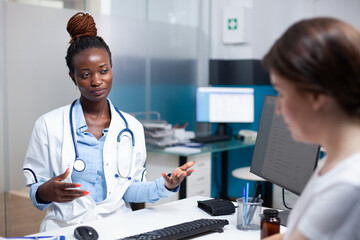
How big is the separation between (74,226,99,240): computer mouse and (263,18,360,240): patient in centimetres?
75

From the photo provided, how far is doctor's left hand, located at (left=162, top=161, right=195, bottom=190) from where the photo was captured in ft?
5.30

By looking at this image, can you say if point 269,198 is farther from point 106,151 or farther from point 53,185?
point 53,185

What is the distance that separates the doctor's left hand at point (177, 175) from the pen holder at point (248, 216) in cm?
23

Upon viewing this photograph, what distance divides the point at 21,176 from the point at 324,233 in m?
2.31

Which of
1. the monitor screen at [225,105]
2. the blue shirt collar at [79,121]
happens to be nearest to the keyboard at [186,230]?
the blue shirt collar at [79,121]

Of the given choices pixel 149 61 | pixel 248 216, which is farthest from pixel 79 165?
pixel 149 61

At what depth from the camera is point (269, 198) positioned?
3.63 m

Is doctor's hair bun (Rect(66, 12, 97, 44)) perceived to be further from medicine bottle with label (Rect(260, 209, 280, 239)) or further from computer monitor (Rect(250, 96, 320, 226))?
medicine bottle with label (Rect(260, 209, 280, 239))

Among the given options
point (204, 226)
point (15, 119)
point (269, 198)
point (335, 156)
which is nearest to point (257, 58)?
point (269, 198)

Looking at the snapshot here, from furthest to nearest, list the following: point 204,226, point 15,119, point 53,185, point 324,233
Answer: point 15,119 < point 53,185 < point 204,226 < point 324,233

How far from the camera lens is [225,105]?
4.12m

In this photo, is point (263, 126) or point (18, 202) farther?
point (18, 202)

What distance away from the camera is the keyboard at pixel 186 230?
134cm

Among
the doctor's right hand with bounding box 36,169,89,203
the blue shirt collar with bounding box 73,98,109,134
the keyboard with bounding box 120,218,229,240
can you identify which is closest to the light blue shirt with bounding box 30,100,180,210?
the blue shirt collar with bounding box 73,98,109,134
